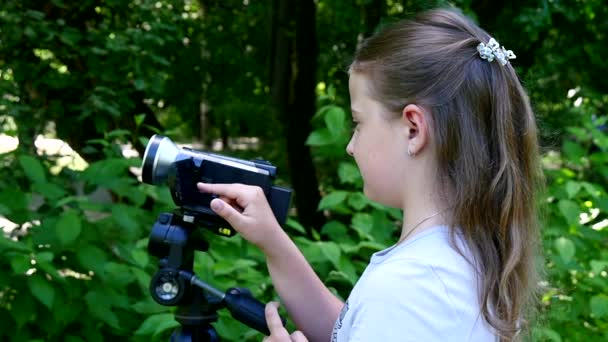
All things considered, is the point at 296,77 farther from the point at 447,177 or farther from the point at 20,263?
the point at 447,177

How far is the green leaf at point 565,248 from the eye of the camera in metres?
2.63

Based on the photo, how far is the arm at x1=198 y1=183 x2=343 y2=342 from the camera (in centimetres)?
154

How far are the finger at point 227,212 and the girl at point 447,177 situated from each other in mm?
291

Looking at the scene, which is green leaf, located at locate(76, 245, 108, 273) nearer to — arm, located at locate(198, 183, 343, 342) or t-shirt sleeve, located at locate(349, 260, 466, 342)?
arm, located at locate(198, 183, 343, 342)

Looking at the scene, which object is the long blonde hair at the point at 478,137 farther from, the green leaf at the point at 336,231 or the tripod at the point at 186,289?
the green leaf at the point at 336,231

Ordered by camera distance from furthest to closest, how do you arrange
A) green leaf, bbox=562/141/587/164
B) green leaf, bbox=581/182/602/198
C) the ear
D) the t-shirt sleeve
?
green leaf, bbox=562/141/587/164, green leaf, bbox=581/182/602/198, the ear, the t-shirt sleeve

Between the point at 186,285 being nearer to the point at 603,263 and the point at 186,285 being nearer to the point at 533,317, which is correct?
the point at 533,317

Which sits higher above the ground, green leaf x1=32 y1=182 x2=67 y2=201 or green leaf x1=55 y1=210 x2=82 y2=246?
green leaf x1=32 y1=182 x2=67 y2=201

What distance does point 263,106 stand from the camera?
762 cm

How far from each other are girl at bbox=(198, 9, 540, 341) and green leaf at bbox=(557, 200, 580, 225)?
1.41m

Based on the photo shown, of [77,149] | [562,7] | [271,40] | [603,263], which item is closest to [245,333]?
[603,263]

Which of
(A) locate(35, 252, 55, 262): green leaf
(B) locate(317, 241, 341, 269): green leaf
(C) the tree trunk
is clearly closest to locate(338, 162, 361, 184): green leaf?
(B) locate(317, 241, 341, 269): green leaf

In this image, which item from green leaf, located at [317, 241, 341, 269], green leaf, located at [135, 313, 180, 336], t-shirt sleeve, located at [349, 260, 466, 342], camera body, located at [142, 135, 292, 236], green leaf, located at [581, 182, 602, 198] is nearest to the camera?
t-shirt sleeve, located at [349, 260, 466, 342]

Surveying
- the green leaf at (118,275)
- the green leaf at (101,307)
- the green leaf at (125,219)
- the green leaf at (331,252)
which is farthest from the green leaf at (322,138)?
the green leaf at (101,307)
